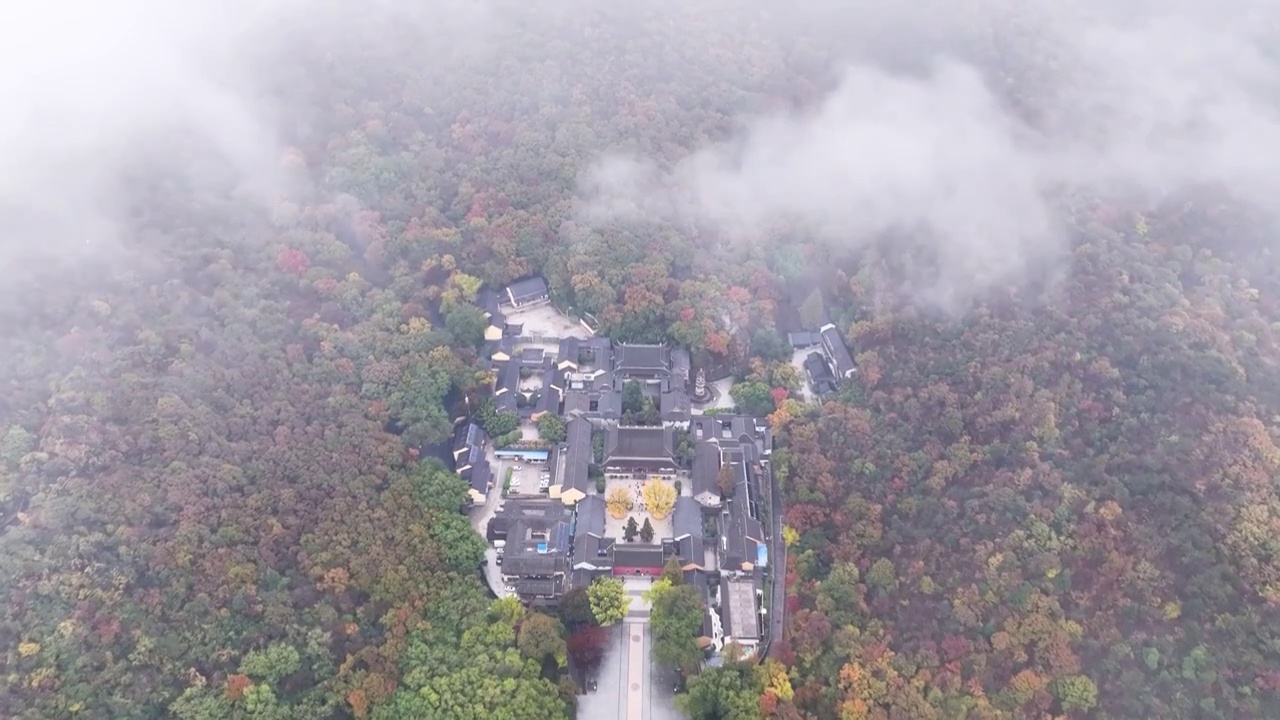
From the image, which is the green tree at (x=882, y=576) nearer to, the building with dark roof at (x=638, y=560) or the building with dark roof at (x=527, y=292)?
the building with dark roof at (x=638, y=560)

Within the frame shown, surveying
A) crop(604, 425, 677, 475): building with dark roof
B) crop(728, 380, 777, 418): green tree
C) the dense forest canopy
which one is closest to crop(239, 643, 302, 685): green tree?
the dense forest canopy

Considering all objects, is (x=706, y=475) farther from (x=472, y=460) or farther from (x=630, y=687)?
(x=472, y=460)

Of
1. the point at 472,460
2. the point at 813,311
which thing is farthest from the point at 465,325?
the point at 813,311

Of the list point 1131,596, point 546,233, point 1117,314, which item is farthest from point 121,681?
point 1117,314

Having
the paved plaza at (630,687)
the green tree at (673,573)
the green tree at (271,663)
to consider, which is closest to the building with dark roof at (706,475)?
the green tree at (673,573)

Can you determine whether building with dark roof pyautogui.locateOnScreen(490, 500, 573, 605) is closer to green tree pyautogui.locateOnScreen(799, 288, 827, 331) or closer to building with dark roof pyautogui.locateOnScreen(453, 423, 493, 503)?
building with dark roof pyautogui.locateOnScreen(453, 423, 493, 503)

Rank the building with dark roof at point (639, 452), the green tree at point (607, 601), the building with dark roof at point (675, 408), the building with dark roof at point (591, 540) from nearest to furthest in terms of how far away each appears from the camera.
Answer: the green tree at point (607, 601) < the building with dark roof at point (591, 540) < the building with dark roof at point (639, 452) < the building with dark roof at point (675, 408)

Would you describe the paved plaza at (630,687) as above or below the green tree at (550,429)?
below
